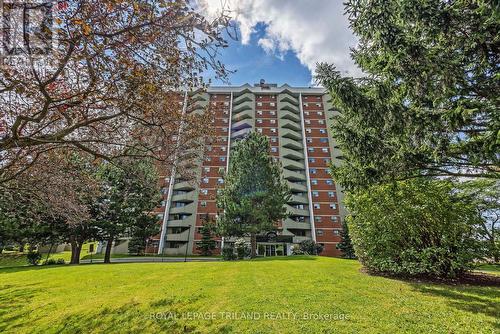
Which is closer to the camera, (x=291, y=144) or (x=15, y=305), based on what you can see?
(x=15, y=305)

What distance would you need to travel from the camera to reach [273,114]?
53938 mm

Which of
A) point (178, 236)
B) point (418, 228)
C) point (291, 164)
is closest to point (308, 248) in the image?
point (291, 164)

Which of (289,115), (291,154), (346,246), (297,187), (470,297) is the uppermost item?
(289,115)

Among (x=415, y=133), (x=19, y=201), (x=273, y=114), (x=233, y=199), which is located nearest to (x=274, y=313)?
(x=415, y=133)

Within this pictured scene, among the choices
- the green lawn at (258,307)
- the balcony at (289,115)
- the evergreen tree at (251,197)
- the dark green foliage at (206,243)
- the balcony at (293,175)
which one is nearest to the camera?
the green lawn at (258,307)

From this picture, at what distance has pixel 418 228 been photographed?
1028 centimetres

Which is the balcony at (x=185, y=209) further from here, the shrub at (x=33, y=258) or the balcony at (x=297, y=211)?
the shrub at (x=33, y=258)

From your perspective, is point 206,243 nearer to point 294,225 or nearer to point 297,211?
point 294,225

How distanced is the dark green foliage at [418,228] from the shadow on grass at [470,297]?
3.91 ft

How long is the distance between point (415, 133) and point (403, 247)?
5.91m

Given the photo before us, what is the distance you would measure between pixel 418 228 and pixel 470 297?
11.9ft

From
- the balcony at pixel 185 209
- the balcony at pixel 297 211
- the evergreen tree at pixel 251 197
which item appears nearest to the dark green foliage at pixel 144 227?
the evergreen tree at pixel 251 197

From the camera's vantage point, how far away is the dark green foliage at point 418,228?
934cm

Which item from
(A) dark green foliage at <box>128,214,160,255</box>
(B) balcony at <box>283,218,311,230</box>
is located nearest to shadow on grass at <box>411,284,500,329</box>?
(A) dark green foliage at <box>128,214,160,255</box>
